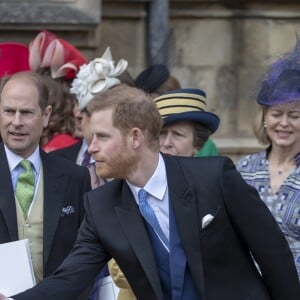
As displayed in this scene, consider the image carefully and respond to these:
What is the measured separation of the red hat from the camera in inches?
319

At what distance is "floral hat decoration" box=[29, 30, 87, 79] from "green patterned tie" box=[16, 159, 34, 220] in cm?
200

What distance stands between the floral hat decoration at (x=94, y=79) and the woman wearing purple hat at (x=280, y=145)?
0.90 metres

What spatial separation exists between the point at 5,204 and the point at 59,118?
73.3 inches

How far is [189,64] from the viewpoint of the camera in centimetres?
1055

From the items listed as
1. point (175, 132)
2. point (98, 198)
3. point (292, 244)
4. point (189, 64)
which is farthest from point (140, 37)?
point (98, 198)

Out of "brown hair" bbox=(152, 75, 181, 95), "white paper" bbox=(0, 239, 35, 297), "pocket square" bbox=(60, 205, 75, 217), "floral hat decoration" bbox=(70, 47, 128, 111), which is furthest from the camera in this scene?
"brown hair" bbox=(152, 75, 181, 95)

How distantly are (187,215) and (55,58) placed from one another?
3.02 metres

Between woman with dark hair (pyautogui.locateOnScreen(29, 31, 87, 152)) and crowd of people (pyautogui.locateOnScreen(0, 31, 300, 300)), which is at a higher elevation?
woman with dark hair (pyautogui.locateOnScreen(29, 31, 87, 152))

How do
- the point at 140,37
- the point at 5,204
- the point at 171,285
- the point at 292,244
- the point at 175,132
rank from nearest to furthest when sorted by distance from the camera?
the point at 171,285 < the point at 5,204 < the point at 292,244 < the point at 175,132 < the point at 140,37

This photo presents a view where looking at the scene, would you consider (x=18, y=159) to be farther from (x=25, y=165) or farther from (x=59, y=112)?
(x=59, y=112)

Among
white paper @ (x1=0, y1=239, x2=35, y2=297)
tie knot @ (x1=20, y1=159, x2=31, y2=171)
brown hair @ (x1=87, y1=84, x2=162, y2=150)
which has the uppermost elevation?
brown hair @ (x1=87, y1=84, x2=162, y2=150)

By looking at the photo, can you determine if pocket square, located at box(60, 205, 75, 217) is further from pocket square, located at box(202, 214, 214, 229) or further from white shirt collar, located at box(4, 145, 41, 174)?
pocket square, located at box(202, 214, 214, 229)

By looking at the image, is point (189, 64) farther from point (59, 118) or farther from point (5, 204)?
point (5, 204)

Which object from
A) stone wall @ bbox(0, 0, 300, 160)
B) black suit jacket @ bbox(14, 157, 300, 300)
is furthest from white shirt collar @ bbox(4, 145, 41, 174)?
stone wall @ bbox(0, 0, 300, 160)
